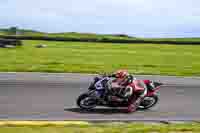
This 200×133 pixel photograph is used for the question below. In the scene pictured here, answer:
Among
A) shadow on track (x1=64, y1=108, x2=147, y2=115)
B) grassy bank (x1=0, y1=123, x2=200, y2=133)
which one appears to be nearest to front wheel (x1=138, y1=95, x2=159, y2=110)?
shadow on track (x1=64, y1=108, x2=147, y2=115)

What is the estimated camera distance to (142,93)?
13.6 metres

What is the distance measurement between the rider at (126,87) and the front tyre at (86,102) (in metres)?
0.63

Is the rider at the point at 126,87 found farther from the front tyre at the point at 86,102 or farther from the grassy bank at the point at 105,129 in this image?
the grassy bank at the point at 105,129

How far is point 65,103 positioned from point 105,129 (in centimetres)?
444

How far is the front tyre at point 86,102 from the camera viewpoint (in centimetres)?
1333

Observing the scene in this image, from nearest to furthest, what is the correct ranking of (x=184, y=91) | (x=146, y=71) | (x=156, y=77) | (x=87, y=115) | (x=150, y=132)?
(x=150, y=132) → (x=87, y=115) → (x=184, y=91) → (x=156, y=77) → (x=146, y=71)

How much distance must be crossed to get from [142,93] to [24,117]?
132 inches

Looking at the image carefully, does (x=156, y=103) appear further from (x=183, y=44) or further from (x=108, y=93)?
(x=183, y=44)

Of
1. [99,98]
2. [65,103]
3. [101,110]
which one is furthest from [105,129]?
[65,103]

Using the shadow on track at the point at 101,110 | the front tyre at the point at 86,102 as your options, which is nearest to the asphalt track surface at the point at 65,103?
the shadow on track at the point at 101,110

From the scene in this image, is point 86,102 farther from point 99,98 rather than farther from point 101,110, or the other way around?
point 101,110

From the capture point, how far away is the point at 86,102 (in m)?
13.4

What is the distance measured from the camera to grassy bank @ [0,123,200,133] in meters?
9.77

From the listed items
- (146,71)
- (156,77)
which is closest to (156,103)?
(156,77)
